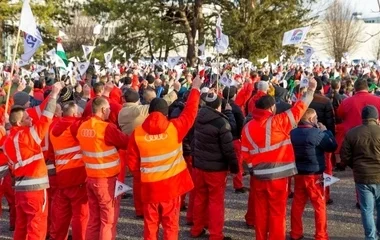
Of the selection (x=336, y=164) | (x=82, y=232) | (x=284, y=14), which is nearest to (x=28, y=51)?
(x=82, y=232)

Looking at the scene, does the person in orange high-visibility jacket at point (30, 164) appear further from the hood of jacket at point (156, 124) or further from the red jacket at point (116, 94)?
the red jacket at point (116, 94)

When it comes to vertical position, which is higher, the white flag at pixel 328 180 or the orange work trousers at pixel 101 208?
the white flag at pixel 328 180

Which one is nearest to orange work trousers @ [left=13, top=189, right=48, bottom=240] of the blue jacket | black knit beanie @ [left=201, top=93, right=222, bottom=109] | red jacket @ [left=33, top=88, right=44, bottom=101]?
black knit beanie @ [left=201, top=93, right=222, bottom=109]

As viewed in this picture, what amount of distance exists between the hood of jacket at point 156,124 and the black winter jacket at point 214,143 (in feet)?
3.67

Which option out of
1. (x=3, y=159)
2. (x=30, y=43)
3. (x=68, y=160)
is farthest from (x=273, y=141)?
(x=30, y=43)

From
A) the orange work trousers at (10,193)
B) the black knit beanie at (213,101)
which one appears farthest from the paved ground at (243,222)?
the black knit beanie at (213,101)

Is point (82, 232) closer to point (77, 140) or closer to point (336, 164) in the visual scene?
point (77, 140)

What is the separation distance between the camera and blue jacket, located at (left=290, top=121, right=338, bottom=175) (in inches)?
278

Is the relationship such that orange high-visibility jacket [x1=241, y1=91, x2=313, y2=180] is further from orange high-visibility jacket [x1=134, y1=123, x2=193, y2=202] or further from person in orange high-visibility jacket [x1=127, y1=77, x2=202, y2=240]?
orange high-visibility jacket [x1=134, y1=123, x2=193, y2=202]

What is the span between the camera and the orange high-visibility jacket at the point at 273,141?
657 cm

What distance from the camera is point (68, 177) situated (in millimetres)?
6863

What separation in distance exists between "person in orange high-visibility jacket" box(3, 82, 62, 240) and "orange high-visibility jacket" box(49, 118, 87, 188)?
285mm

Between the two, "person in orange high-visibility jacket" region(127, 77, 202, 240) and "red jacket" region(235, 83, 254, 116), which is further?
"red jacket" region(235, 83, 254, 116)

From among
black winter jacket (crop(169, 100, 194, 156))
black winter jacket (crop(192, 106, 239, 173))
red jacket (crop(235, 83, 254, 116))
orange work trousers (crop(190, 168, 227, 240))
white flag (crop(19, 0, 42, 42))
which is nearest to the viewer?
black winter jacket (crop(192, 106, 239, 173))
